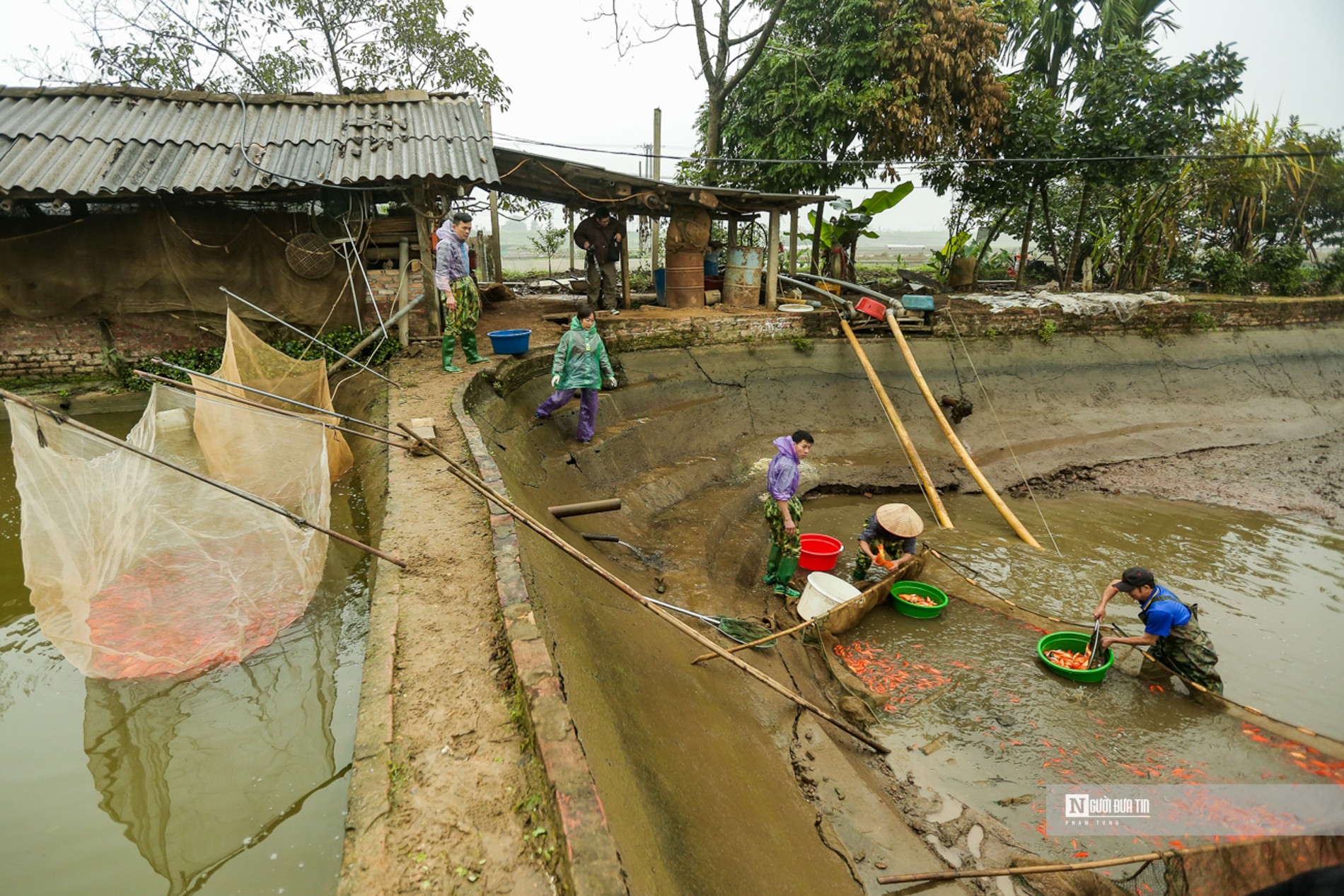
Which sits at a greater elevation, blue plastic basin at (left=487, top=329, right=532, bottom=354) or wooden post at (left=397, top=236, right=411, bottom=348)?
wooden post at (left=397, top=236, right=411, bottom=348)

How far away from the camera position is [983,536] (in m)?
8.61

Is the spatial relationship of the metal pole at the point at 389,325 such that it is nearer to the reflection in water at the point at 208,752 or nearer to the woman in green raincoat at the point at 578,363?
the woman in green raincoat at the point at 578,363

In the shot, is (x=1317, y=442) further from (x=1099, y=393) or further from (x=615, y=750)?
(x=615, y=750)

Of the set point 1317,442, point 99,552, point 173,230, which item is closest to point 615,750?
point 99,552

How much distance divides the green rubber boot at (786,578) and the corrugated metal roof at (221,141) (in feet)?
21.0

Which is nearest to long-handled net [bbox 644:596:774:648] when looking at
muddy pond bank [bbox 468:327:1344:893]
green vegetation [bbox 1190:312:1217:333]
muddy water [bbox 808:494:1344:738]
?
muddy pond bank [bbox 468:327:1344:893]

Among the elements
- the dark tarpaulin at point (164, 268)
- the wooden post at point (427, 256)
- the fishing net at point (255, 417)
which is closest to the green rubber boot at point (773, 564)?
the fishing net at point (255, 417)

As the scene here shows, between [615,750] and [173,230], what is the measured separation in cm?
966

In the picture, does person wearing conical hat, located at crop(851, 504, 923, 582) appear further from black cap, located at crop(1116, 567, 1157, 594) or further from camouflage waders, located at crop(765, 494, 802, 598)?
black cap, located at crop(1116, 567, 1157, 594)

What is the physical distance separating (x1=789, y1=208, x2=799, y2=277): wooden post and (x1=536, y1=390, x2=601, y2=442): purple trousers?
658 cm

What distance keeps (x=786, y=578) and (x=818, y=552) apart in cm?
55

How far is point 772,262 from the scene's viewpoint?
1250 centimetres

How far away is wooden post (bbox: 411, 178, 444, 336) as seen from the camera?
9.34 m

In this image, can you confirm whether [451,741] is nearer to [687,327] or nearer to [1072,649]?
[1072,649]
